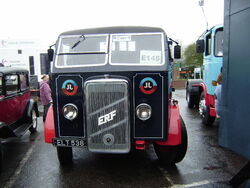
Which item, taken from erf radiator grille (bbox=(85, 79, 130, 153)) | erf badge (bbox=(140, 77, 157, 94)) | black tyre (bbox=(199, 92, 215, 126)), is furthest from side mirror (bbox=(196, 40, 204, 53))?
erf radiator grille (bbox=(85, 79, 130, 153))

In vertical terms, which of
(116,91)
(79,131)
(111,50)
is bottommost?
(79,131)

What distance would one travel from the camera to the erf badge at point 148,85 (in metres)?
3.65

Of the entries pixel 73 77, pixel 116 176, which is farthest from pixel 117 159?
pixel 73 77

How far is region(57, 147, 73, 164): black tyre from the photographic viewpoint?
14.2 feet

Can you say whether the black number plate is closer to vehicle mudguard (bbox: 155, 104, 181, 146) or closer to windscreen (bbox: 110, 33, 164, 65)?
vehicle mudguard (bbox: 155, 104, 181, 146)

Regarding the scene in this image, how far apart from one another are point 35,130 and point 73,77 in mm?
4168

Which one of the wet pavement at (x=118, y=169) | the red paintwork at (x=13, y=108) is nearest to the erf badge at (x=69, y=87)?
the wet pavement at (x=118, y=169)

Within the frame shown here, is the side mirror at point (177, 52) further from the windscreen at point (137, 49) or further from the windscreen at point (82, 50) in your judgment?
the windscreen at point (82, 50)

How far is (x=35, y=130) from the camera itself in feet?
23.8

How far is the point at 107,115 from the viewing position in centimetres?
358

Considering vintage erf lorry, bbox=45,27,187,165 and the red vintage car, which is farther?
the red vintage car

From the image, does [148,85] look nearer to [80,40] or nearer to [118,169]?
[80,40]

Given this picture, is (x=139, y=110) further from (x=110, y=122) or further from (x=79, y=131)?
(x=79, y=131)

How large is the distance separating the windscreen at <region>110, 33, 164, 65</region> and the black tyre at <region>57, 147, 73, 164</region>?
1.80 meters
